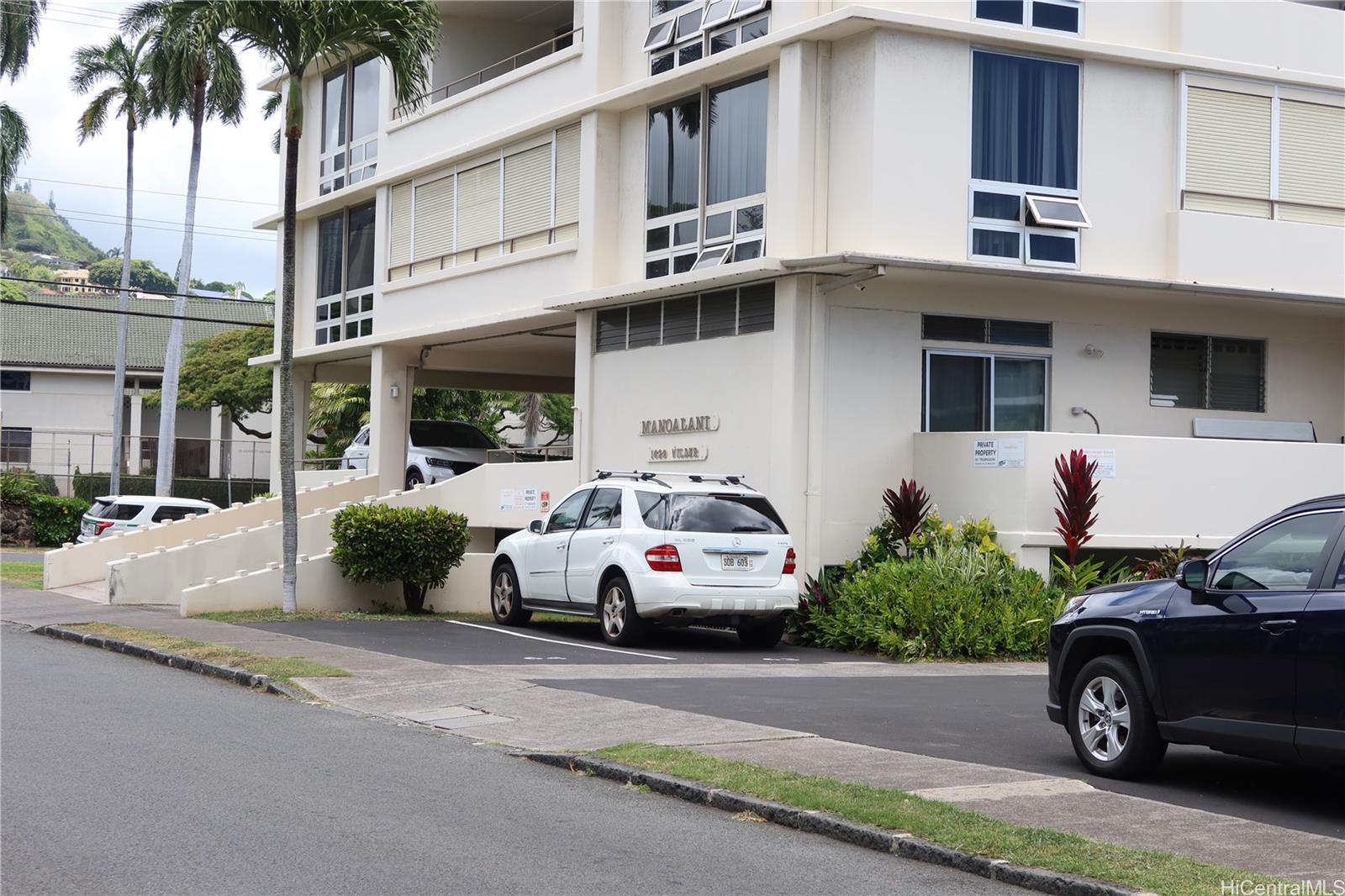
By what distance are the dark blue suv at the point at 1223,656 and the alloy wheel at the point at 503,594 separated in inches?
436

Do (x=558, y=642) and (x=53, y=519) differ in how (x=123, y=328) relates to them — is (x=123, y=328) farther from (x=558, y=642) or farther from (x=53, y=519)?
(x=558, y=642)

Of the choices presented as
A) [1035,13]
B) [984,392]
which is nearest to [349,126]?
[1035,13]

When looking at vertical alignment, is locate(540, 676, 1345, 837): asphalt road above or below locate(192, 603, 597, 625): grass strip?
below

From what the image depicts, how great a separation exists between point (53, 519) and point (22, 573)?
1447 centimetres

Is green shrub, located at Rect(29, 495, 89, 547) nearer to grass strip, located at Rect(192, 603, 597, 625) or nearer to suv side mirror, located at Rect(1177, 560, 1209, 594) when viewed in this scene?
grass strip, located at Rect(192, 603, 597, 625)

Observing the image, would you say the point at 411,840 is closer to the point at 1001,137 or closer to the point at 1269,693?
the point at 1269,693

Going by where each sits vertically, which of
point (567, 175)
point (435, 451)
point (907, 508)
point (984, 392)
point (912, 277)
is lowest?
point (907, 508)

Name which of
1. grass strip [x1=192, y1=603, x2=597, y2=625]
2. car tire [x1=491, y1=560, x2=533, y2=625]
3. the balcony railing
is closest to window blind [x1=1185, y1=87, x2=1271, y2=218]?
grass strip [x1=192, y1=603, x2=597, y2=625]

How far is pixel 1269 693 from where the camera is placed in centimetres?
849

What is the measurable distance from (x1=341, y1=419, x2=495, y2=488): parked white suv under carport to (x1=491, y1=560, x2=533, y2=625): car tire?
30.9 ft

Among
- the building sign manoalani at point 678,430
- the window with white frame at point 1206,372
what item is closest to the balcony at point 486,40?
the building sign manoalani at point 678,430

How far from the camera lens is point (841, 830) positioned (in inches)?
314

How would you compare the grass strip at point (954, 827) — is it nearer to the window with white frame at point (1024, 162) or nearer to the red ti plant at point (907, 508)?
the red ti plant at point (907, 508)

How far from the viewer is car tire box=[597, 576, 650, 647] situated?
17.2m
